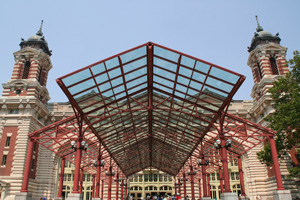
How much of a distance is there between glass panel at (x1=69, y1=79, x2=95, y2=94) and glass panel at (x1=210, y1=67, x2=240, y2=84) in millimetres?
8465

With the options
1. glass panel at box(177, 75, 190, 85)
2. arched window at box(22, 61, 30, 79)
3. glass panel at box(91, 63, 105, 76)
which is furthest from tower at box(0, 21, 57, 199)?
glass panel at box(177, 75, 190, 85)

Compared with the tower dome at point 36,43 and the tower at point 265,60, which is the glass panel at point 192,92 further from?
the tower dome at point 36,43

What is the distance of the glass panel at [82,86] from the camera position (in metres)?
17.2

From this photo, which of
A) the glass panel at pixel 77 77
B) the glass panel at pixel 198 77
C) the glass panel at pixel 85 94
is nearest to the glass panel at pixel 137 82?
the glass panel at pixel 85 94

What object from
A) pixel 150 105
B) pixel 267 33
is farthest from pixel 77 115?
pixel 267 33

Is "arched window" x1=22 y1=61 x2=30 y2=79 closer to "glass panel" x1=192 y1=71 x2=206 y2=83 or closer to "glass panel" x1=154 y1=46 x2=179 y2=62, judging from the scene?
"glass panel" x1=154 y1=46 x2=179 y2=62

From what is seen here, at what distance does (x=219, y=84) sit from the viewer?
17438 millimetres

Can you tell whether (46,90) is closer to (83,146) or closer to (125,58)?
(83,146)

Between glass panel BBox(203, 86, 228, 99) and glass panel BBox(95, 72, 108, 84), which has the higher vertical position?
glass panel BBox(95, 72, 108, 84)

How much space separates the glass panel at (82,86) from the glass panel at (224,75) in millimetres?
8465

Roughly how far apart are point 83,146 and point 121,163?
22.9m

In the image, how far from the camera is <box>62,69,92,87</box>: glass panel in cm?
1628

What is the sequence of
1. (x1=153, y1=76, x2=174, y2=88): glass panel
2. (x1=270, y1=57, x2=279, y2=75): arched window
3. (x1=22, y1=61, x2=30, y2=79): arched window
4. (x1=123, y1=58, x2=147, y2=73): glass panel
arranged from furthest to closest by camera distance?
(x1=22, y1=61, x2=30, y2=79): arched window < (x1=270, y1=57, x2=279, y2=75): arched window < (x1=153, y1=76, x2=174, y2=88): glass panel < (x1=123, y1=58, x2=147, y2=73): glass panel

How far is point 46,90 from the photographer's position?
1724 inches
